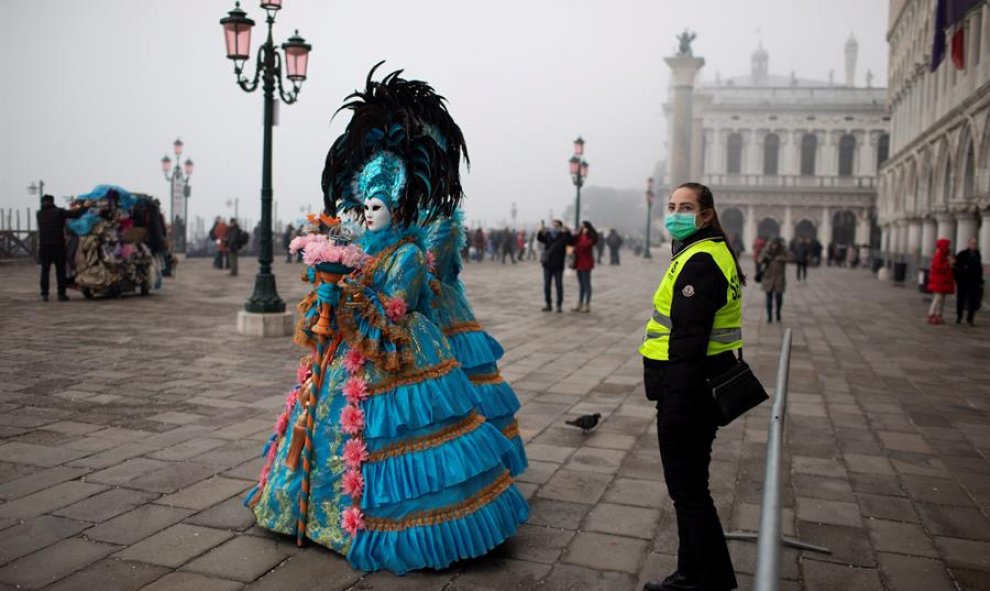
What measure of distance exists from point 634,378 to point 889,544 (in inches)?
167

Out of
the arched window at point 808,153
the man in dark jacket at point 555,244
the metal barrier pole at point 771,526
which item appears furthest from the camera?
the arched window at point 808,153

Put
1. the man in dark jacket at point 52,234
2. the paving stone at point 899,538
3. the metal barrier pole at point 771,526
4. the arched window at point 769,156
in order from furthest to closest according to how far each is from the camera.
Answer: the arched window at point 769,156 < the man in dark jacket at point 52,234 < the paving stone at point 899,538 < the metal barrier pole at point 771,526

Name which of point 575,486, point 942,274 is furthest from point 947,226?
point 575,486

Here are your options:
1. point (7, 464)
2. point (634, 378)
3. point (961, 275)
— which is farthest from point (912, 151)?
point (7, 464)

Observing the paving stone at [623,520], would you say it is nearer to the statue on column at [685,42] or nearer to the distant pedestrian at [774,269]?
the distant pedestrian at [774,269]

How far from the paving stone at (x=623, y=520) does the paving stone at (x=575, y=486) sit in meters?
0.15

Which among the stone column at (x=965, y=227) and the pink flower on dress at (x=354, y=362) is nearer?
the pink flower on dress at (x=354, y=362)

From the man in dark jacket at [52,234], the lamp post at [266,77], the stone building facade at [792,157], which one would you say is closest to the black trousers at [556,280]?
the lamp post at [266,77]

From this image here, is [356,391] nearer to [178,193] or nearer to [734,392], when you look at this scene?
[734,392]

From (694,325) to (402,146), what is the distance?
160 centimetres

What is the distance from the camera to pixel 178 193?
30984mm

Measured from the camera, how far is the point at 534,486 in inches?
180

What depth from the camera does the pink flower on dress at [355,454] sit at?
3371 millimetres

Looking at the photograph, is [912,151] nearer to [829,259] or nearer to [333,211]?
[829,259]
